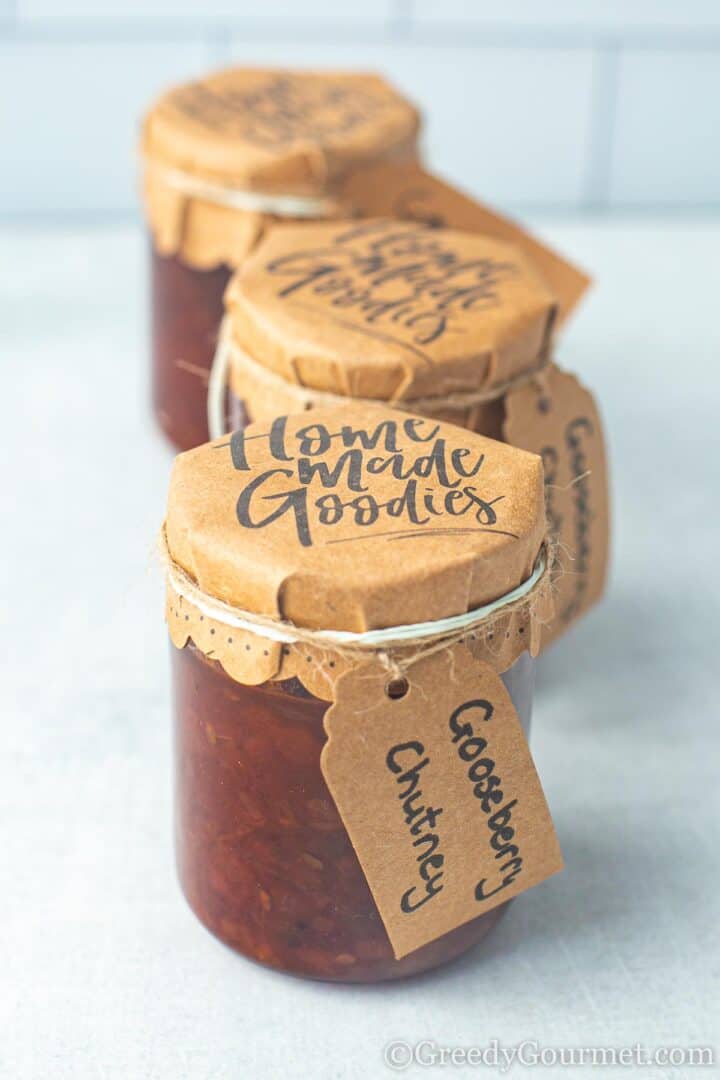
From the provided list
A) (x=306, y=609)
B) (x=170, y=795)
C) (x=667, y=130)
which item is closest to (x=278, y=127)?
(x=170, y=795)

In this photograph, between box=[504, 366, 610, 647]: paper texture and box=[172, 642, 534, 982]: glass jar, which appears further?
box=[504, 366, 610, 647]: paper texture

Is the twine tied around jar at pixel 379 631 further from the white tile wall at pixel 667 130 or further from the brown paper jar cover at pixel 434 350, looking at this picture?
the white tile wall at pixel 667 130

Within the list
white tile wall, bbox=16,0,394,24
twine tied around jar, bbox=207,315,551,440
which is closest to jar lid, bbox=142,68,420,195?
twine tied around jar, bbox=207,315,551,440

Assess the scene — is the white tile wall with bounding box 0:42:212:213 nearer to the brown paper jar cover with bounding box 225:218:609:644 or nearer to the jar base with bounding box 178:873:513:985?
the brown paper jar cover with bounding box 225:218:609:644

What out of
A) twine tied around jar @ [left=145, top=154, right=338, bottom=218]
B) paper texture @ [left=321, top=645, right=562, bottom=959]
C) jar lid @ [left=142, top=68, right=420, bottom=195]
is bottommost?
paper texture @ [left=321, top=645, right=562, bottom=959]

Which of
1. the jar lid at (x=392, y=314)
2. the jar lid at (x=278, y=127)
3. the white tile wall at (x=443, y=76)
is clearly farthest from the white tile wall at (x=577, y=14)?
the jar lid at (x=392, y=314)

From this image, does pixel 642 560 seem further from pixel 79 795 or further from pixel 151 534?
pixel 79 795

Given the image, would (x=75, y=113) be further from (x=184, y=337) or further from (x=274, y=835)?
(x=274, y=835)

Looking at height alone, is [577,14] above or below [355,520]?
below
